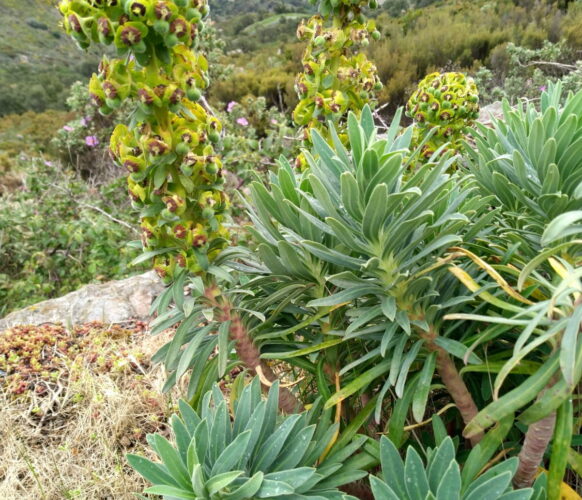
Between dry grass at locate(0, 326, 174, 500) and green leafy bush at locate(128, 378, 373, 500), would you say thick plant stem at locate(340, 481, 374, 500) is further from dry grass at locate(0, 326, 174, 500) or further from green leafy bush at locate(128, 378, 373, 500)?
Answer: dry grass at locate(0, 326, 174, 500)

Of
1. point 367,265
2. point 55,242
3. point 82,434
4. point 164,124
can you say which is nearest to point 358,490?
point 367,265

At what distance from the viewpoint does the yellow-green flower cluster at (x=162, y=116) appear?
1.01m

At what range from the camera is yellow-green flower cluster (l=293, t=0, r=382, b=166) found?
165cm

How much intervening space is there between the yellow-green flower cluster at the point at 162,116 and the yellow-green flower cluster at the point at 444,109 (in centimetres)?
113

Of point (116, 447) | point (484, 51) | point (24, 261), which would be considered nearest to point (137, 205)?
point (116, 447)

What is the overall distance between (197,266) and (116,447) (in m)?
1.55

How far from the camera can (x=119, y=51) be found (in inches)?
40.4

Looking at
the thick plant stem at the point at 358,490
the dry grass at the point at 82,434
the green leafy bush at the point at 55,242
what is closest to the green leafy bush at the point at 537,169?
the thick plant stem at the point at 358,490

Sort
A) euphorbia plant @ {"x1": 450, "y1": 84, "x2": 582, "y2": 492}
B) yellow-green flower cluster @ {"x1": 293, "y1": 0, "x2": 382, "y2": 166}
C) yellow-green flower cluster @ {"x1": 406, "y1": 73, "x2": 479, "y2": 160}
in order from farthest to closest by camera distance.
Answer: yellow-green flower cluster @ {"x1": 406, "y1": 73, "x2": 479, "y2": 160} < yellow-green flower cluster @ {"x1": 293, "y1": 0, "x2": 382, "y2": 166} < euphorbia plant @ {"x1": 450, "y1": 84, "x2": 582, "y2": 492}

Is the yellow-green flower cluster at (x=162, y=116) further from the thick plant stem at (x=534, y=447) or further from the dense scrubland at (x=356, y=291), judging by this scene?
the thick plant stem at (x=534, y=447)

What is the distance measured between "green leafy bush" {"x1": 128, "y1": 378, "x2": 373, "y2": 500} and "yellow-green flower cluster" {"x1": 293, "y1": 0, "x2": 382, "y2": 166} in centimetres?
93

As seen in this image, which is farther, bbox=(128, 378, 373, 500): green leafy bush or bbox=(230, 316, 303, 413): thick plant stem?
bbox=(230, 316, 303, 413): thick plant stem

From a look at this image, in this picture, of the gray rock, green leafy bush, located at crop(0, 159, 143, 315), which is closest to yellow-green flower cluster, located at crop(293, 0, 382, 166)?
the gray rock

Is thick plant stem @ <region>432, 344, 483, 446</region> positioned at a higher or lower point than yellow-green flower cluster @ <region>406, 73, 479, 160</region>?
lower
